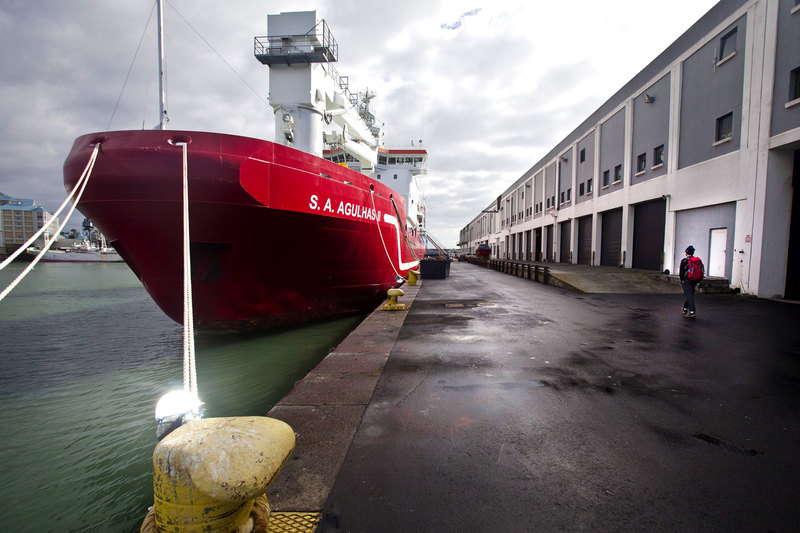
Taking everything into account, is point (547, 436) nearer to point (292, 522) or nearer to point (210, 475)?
point (292, 522)

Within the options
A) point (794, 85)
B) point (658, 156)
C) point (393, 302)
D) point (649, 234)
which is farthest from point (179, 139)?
point (649, 234)

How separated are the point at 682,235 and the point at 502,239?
35122mm

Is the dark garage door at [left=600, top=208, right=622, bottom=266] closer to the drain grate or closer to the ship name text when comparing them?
the ship name text

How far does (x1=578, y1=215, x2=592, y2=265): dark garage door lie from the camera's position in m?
21.8

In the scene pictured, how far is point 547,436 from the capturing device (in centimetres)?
249

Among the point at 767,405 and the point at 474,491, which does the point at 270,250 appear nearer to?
the point at 474,491

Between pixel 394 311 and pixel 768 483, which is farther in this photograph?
pixel 394 311

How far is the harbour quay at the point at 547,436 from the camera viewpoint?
69.8 inches

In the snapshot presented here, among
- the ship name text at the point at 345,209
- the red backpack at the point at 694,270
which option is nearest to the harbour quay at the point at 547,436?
the red backpack at the point at 694,270

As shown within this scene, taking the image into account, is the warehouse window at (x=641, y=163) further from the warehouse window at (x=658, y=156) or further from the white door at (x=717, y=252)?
the white door at (x=717, y=252)

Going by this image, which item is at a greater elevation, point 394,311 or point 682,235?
point 682,235

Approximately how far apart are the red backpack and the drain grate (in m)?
8.22

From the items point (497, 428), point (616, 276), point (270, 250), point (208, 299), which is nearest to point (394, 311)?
point (270, 250)

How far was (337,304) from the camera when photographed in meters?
8.48
